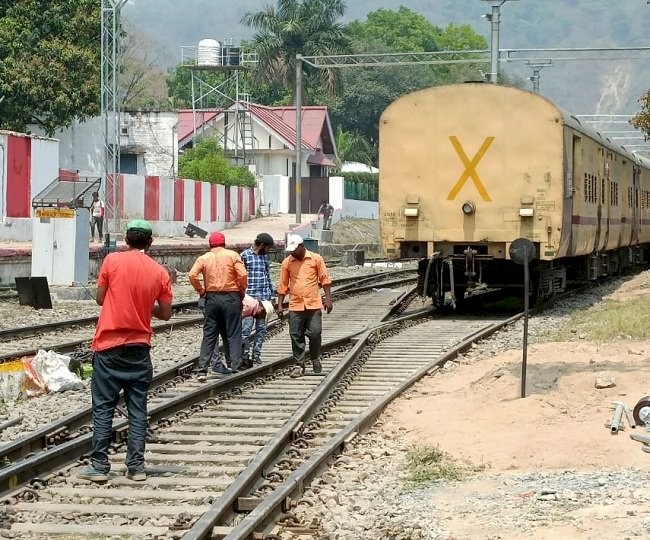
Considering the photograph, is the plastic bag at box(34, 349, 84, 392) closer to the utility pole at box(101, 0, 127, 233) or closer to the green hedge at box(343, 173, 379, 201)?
the utility pole at box(101, 0, 127, 233)

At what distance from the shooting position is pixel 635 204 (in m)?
31.2

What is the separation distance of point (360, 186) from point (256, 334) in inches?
2152

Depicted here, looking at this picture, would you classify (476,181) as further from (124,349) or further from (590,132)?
(124,349)

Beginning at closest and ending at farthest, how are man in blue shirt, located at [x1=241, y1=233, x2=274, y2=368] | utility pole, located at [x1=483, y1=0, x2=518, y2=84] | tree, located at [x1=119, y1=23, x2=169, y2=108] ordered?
man in blue shirt, located at [x1=241, y1=233, x2=274, y2=368]
utility pole, located at [x1=483, y1=0, x2=518, y2=84]
tree, located at [x1=119, y1=23, x2=169, y2=108]

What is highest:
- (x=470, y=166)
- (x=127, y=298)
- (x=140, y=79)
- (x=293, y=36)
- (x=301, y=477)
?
(x=140, y=79)

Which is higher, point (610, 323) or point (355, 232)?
point (355, 232)

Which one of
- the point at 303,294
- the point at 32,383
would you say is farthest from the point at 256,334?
the point at 32,383

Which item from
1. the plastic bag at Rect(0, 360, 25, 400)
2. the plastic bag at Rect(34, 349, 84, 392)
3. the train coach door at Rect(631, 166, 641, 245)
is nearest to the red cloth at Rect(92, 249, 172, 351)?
the plastic bag at Rect(0, 360, 25, 400)

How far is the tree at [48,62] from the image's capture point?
153 ft

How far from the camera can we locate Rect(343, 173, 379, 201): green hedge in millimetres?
67062

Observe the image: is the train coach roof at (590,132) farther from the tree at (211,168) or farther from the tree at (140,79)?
the tree at (140,79)

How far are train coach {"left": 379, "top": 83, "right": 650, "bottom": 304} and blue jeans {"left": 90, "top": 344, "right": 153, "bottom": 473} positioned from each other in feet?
40.4

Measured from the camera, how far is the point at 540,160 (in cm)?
2027

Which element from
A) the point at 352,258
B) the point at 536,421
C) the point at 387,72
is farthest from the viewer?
the point at 387,72
